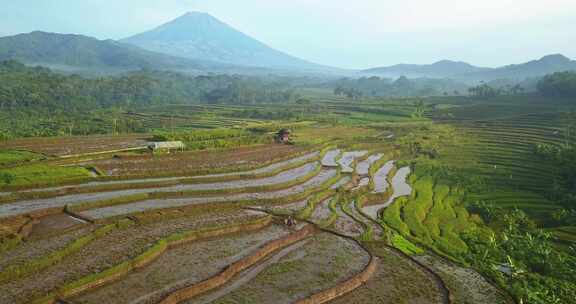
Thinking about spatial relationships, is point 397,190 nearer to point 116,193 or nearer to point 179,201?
point 179,201

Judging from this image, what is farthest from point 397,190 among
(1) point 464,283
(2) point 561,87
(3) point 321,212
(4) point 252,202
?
(2) point 561,87

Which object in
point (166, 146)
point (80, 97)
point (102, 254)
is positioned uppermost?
point (80, 97)

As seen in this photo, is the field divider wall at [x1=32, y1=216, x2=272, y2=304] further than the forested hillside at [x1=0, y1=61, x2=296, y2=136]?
No

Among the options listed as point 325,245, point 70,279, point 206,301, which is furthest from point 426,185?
point 70,279

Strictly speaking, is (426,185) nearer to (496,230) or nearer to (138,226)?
(496,230)

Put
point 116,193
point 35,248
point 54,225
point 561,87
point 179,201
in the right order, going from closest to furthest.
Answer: point 35,248 < point 54,225 < point 179,201 < point 116,193 < point 561,87

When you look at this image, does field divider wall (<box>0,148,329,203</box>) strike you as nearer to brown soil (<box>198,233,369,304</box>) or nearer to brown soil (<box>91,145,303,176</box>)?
brown soil (<box>91,145,303,176</box>)

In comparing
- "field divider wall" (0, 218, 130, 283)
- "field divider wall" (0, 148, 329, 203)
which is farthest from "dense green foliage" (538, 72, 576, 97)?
"field divider wall" (0, 218, 130, 283)
